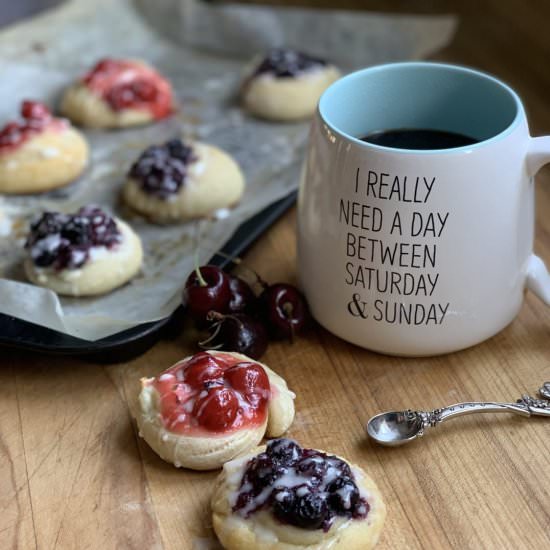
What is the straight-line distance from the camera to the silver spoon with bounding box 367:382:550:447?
3.92ft

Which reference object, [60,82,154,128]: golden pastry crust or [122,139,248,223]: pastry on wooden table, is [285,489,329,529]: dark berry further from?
[60,82,154,128]: golden pastry crust

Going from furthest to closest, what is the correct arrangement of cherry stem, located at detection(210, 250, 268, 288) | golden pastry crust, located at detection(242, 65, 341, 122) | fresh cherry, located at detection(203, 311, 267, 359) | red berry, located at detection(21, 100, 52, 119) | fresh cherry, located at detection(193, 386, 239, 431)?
golden pastry crust, located at detection(242, 65, 341, 122) < red berry, located at detection(21, 100, 52, 119) < cherry stem, located at detection(210, 250, 268, 288) < fresh cherry, located at detection(203, 311, 267, 359) < fresh cherry, located at detection(193, 386, 239, 431)

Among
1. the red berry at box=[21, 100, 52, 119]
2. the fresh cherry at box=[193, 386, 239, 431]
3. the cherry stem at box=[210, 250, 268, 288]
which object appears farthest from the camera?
the red berry at box=[21, 100, 52, 119]

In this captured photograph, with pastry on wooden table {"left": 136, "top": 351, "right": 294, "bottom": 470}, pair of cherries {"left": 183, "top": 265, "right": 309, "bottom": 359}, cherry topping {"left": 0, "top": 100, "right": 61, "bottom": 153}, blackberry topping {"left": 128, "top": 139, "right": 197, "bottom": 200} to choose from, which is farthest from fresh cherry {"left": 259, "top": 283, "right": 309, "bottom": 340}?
cherry topping {"left": 0, "top": 100, "right": 61, "bottom": 153}

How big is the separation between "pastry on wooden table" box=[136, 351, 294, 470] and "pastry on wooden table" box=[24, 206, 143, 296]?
38 centimetres

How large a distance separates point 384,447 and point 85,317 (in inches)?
20.4

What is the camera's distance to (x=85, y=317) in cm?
136

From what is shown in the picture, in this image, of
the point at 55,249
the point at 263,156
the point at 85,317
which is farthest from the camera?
the point at 263,156

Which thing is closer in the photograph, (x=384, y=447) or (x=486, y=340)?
(x=384, y=447)

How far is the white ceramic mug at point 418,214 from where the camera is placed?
1.19 metres

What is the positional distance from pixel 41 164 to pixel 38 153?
4 centimetres

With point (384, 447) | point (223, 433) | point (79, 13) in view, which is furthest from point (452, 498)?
point (79, 13)

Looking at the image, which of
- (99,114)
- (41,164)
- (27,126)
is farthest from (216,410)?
(99,114)

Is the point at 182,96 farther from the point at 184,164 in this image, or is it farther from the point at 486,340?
the point at 486,340
